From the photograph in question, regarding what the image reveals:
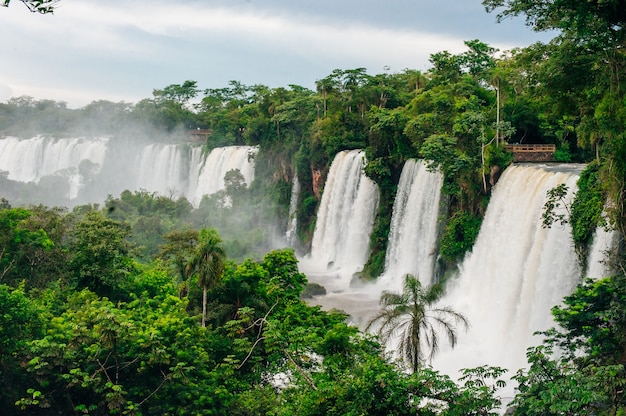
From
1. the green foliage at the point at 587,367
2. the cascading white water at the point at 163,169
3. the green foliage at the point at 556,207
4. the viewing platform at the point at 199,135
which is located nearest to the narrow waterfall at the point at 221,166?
the cascading white water at the point at 163,169

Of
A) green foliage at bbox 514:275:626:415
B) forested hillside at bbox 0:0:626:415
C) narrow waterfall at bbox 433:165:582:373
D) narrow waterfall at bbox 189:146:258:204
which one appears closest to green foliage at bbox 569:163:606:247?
forested hillside at bbox 0:0:626:415

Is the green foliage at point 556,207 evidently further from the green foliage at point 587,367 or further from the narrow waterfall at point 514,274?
the green foliage at point 587,367

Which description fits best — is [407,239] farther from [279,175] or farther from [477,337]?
[279,175]

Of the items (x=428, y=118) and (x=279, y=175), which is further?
(x=279, y=175)

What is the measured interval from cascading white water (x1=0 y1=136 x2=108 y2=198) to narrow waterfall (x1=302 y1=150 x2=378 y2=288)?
97.1 feet

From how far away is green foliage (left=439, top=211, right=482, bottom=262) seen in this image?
Answer: 2470cm

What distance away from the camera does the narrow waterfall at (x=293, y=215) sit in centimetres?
4047

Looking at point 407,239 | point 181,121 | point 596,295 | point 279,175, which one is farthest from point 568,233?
point 181,121

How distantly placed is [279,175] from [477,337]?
81.8 ft

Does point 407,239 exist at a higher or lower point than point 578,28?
lower

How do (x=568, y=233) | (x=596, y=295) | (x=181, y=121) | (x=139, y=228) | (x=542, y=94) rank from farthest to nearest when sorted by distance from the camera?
(x=181, y=121) < (x=139, y=228) < (x=568, y=233) < (x=542, y=94) < (x=596, y=295)

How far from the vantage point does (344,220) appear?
34.4m

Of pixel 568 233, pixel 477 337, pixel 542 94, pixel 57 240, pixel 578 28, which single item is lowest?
pixel 477 337

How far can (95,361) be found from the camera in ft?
44.3
